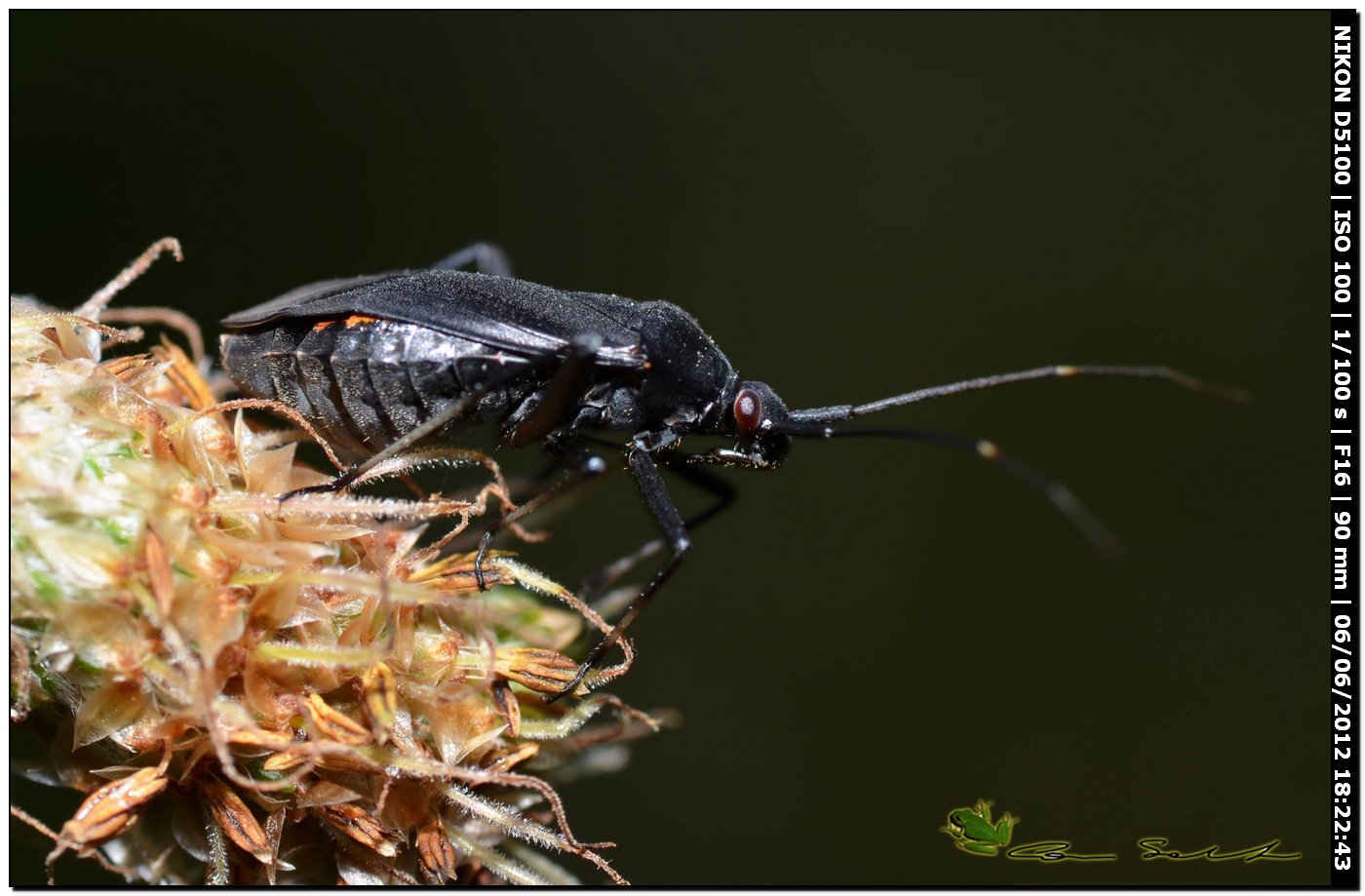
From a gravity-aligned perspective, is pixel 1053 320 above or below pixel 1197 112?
below

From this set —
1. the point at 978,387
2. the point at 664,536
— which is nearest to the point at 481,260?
the point at 664,536

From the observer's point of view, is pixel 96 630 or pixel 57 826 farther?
pixel 57 826

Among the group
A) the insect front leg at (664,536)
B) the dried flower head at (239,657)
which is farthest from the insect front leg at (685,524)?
the dried flower head at (239,657)

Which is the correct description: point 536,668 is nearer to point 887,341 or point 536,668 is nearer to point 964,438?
point 964,438

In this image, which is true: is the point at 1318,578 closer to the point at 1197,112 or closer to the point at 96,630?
the point at 1197,112

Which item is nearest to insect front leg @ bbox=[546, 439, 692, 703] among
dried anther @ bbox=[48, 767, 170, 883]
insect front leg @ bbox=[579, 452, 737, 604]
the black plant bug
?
the black plant bug

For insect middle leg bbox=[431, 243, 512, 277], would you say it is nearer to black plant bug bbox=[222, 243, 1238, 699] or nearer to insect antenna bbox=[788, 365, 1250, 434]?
black plant bug bbox=[222, 243, 1238, 699]

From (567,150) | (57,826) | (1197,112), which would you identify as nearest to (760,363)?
(567,150)
